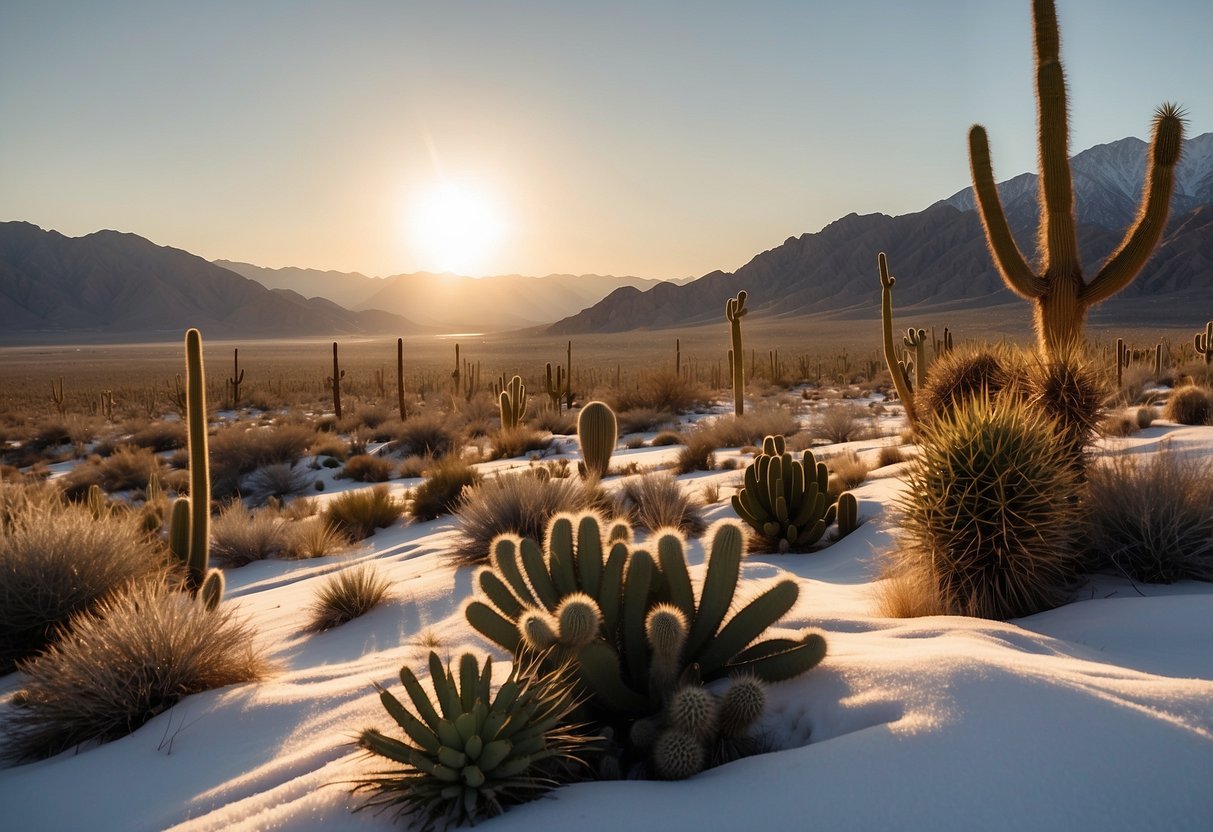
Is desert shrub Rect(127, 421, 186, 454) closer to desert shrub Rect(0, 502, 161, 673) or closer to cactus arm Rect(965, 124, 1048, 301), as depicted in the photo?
desert shrub Rect(0, 502, 161, 673)

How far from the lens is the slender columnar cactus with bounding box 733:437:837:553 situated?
25.7 feet

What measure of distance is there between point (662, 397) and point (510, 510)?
16.1 m

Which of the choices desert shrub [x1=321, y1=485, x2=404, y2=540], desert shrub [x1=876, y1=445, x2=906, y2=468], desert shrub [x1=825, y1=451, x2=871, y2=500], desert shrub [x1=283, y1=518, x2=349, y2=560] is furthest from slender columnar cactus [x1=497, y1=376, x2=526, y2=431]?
desert shrub [x1=876, y1=445, x2=906, y2=468]

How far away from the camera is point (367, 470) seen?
54.0 ft

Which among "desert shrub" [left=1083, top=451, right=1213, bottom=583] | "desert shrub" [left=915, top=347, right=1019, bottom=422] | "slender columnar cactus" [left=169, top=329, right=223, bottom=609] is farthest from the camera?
"desert shrub" [left=915, top=347, right=1019, bottom=422]

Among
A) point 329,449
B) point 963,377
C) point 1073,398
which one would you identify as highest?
point 963,377

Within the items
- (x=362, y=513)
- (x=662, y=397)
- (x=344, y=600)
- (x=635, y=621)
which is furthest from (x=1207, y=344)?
(x=635, y=621)

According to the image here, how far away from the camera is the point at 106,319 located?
165 meters

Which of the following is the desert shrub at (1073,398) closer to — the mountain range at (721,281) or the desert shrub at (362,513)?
the desert shrub at (362,513)

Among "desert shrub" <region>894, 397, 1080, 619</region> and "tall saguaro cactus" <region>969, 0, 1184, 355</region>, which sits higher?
"tall saguaro cactus" <region>969, 0, 1184, 355</region>

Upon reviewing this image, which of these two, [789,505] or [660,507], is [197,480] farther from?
[789,505]

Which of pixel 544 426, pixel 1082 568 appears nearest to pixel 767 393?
pixel 544 426

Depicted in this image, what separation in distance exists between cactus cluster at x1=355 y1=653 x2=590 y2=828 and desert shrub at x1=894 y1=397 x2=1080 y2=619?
311 cm

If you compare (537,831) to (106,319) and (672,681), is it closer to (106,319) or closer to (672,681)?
(672,681)
